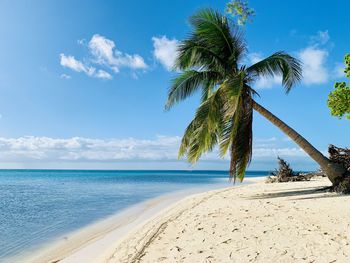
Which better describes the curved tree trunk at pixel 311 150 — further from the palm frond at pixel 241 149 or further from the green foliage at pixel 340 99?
the green foliage at pixel 340 99

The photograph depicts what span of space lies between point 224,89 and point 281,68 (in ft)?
9.97

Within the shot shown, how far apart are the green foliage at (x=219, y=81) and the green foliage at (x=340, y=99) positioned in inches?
138

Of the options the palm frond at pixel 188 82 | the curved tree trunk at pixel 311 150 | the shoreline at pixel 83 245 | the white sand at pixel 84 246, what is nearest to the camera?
the white sand at pixel 84 246

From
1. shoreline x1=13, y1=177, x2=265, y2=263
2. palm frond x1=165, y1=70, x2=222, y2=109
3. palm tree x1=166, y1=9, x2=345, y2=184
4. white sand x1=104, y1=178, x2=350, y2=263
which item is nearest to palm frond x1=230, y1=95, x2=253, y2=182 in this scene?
palm tree x1=166, y1=9, x2=345, y2=184

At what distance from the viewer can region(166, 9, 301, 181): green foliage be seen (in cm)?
1072

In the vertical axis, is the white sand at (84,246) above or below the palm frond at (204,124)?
below

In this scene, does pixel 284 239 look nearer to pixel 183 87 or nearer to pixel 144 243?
pixel 144 243

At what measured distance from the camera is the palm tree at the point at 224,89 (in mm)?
10615

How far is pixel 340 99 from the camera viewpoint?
14273 mm

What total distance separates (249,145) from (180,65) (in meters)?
4.22

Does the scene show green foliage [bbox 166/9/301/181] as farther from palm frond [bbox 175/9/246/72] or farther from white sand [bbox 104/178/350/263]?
white sand [bbox 104/178/350/263]

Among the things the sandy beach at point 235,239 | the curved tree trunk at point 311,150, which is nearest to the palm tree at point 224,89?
the curved tree trunk at point 311,150

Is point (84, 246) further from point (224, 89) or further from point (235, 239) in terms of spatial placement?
point (224, 89)

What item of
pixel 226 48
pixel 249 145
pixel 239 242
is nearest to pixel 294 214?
pixel 239 242
